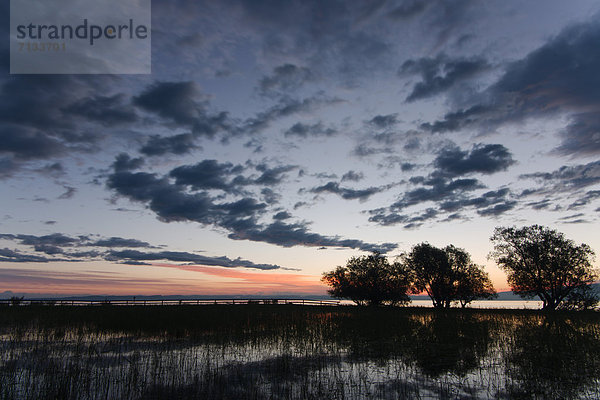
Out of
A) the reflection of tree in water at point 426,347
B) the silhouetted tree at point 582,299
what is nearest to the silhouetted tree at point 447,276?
the silhouetted tree at point 582,299

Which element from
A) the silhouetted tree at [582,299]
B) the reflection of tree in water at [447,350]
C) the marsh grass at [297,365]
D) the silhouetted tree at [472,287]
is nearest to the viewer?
the marsh grass at [297,365]

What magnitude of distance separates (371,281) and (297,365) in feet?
201

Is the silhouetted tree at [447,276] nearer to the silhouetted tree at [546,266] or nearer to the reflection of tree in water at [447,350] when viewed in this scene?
the silhouetted tree at [546,266]

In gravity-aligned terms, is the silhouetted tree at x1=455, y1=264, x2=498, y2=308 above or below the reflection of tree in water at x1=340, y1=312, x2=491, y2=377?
below

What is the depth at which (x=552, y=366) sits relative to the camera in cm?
1300

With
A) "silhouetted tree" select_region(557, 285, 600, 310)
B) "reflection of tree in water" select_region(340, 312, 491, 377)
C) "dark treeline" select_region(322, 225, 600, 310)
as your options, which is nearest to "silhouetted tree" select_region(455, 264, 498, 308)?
"dark treeline" select_region(322, 225, 600, 310)

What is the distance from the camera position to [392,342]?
19.1 m

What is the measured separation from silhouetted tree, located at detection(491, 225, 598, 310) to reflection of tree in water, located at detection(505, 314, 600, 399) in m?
36.7

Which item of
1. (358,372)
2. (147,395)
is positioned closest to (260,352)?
(358,372)

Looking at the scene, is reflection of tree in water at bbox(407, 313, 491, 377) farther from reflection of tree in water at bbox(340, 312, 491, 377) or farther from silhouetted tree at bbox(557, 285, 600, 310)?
Result: silhouetted tree at bbox(557, 285, 600, 310)

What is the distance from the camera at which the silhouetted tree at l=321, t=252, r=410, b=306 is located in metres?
69.8

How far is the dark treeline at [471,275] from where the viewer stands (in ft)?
163

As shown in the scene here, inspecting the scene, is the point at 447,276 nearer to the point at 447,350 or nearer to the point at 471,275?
the point at 471,275

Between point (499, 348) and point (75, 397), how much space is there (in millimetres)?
18033
